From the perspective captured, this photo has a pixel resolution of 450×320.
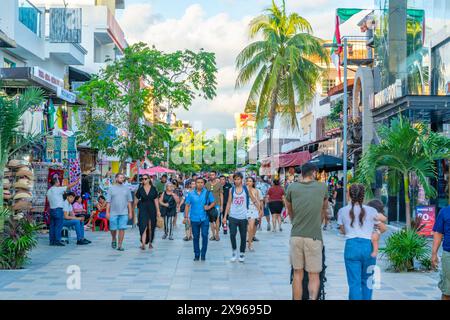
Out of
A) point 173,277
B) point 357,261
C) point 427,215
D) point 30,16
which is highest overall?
point 30,16

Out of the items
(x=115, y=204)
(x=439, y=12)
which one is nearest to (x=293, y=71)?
(x=439, y=12)

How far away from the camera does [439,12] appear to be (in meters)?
21.6

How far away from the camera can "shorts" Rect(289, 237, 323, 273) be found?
8.58 meters

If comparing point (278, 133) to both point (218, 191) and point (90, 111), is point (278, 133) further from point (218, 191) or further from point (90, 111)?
point (218, 191)

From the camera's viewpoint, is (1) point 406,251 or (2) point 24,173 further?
(2) point 24,173

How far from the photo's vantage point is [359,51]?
3928 cm

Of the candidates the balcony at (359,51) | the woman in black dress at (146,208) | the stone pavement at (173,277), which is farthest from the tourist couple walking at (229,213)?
the balcony at (359,51)

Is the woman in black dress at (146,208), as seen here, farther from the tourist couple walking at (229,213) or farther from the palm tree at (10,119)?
the palm tree at (10,119)

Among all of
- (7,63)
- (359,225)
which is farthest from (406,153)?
(7,63)

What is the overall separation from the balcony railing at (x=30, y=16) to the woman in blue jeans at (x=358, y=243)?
18.6 meters

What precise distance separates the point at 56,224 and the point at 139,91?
28.0 feet

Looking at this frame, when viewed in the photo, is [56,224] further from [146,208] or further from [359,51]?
[359,51]

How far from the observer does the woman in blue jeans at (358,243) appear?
27.6 ft

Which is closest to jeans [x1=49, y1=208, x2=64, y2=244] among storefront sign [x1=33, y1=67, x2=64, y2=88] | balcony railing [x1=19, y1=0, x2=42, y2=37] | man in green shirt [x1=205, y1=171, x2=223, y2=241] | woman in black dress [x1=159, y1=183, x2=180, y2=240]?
woman in black dress [x1=159, y1=183, x2=180, y2=240]
